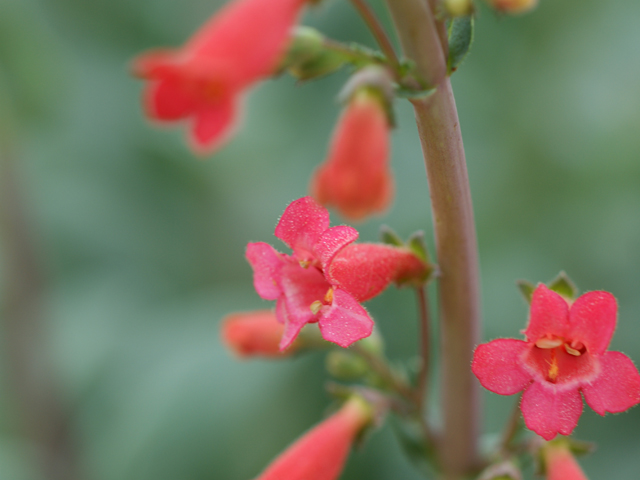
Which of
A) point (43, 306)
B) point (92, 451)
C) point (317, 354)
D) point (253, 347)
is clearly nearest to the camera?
point (253, 347)

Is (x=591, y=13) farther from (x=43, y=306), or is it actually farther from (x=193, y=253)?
(x=43, y=306)

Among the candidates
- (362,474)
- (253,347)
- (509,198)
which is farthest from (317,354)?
(509,198)

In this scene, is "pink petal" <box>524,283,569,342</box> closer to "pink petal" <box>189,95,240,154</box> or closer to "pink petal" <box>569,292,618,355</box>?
"pink petal" <box>569,292,618,355</box>

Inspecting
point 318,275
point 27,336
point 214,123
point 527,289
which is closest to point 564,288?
point 527,289

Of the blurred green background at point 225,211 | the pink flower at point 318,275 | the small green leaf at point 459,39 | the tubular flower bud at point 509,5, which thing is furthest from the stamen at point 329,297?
the blurred green background at point 225,211

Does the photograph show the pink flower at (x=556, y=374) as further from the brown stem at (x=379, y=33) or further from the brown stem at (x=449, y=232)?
the brown stem at (x=379, y=33)

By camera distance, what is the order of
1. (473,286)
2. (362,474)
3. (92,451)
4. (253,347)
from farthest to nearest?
(92,451) → (362,474) → (253,347) → (473,286)

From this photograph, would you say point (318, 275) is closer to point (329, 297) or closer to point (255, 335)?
point (329, 297)
